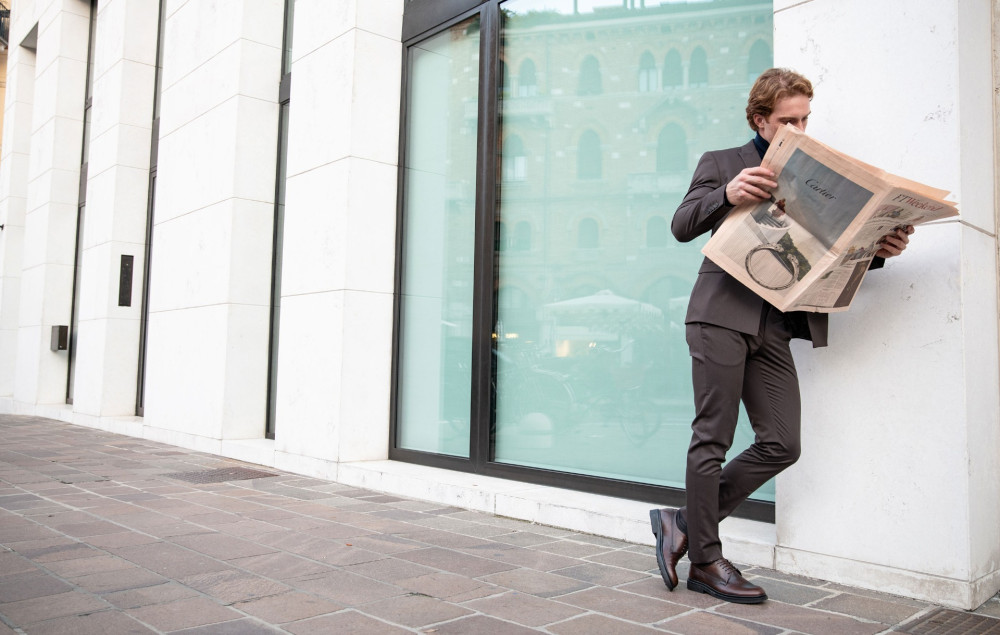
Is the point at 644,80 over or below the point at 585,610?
over

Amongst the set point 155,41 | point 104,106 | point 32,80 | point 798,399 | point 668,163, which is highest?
point 32,80

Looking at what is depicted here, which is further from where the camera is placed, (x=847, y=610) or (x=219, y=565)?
(x=219, y=565)

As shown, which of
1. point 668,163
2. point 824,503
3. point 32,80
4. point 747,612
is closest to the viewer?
point 747,612

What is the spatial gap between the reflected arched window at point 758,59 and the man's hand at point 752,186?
5.67 ft

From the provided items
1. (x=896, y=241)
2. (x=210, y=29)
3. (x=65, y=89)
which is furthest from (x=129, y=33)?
(x=896, y=241)

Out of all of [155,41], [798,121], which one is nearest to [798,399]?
[798,121]

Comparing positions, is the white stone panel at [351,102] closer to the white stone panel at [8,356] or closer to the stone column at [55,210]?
the stone column at [55,210]

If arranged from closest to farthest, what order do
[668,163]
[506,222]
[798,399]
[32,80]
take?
[798,399] → [668,163] → [506,222] → [32,80]

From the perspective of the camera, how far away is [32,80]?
1555 centimetres

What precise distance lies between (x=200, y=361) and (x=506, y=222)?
436 centimetres

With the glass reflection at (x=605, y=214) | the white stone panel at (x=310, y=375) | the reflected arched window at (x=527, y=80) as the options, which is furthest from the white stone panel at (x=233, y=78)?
the reflected arched window at (x=527, y=80)

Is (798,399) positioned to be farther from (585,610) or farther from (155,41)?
(155,41)

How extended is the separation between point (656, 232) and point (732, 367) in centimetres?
181

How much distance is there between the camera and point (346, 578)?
3164 mm
